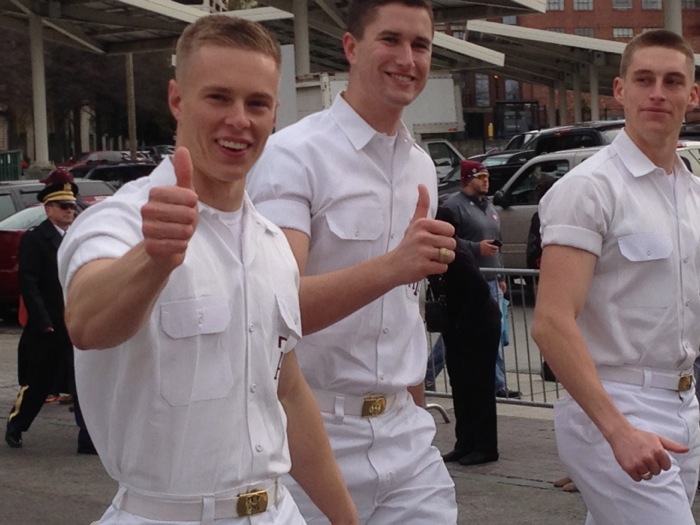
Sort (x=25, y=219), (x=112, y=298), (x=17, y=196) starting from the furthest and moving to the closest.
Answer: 1. (x=17, y=196)
2. (x=25, y=219)
3. (x=112, y=298)

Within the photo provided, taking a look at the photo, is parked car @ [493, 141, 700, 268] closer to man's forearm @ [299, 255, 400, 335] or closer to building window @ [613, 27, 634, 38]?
man's forearm @ [299, 255, 400, 335]

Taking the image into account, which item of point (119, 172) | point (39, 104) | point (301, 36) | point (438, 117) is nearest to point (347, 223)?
point (119, 172)

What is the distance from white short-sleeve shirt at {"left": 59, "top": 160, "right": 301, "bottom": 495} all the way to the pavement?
503 cm

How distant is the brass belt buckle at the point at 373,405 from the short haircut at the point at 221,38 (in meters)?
1.45

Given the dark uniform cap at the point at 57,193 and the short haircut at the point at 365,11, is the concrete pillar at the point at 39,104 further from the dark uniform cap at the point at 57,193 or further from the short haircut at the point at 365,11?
the short haircut at the point at 365,11

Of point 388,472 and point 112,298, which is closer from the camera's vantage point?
point 112,298

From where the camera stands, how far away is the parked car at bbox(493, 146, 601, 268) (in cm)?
1917

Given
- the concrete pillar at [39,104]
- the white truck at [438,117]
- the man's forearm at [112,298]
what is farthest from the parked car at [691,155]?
the concrete pillar at [39,104]

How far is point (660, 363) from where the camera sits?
441cm

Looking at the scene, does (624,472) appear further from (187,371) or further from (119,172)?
(119,172)

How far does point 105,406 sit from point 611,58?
2063 inches

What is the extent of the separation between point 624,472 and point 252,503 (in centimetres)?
152

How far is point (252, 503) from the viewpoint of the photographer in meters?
3.15

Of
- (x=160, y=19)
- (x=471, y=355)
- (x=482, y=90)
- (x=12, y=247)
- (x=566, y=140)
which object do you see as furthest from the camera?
(x=482, y=90)
